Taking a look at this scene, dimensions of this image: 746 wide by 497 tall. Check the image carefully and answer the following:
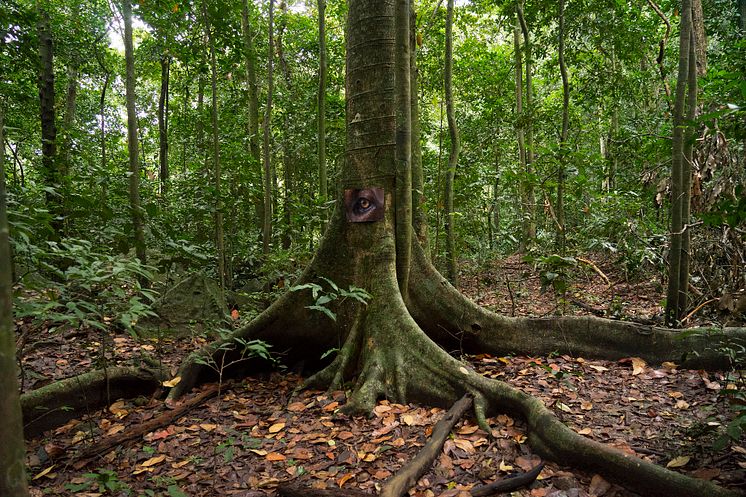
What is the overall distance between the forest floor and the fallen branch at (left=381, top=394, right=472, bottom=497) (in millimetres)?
70

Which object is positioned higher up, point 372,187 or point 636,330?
point 372,187

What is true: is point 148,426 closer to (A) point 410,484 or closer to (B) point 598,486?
(A) point 410,484

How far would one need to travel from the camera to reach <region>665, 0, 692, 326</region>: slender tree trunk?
450 cm

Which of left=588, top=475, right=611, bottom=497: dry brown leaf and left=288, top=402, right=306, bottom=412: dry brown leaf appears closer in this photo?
left=588, top=475, right=611, bottom=497: dry brown leaf

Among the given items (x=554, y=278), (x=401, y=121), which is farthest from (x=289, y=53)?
(x=554, y=278)

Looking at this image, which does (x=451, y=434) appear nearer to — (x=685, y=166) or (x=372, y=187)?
(x=372, y=187)

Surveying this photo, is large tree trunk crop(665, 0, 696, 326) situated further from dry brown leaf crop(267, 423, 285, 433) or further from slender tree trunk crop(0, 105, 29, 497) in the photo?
slender tree trunk crop(0, 105, 29, 497)

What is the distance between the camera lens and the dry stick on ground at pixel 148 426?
3381mm

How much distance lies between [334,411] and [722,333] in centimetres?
350

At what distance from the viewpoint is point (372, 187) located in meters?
4.48

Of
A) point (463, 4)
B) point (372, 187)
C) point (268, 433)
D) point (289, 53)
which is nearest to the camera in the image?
point (268, 433)

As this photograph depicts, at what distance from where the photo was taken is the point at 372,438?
134 inches

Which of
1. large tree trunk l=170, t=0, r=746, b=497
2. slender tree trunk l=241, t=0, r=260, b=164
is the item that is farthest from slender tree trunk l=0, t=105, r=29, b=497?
slender tree trunk l=241, t=0, r=260, b=164

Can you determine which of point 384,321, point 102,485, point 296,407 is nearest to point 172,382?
point 296,407
